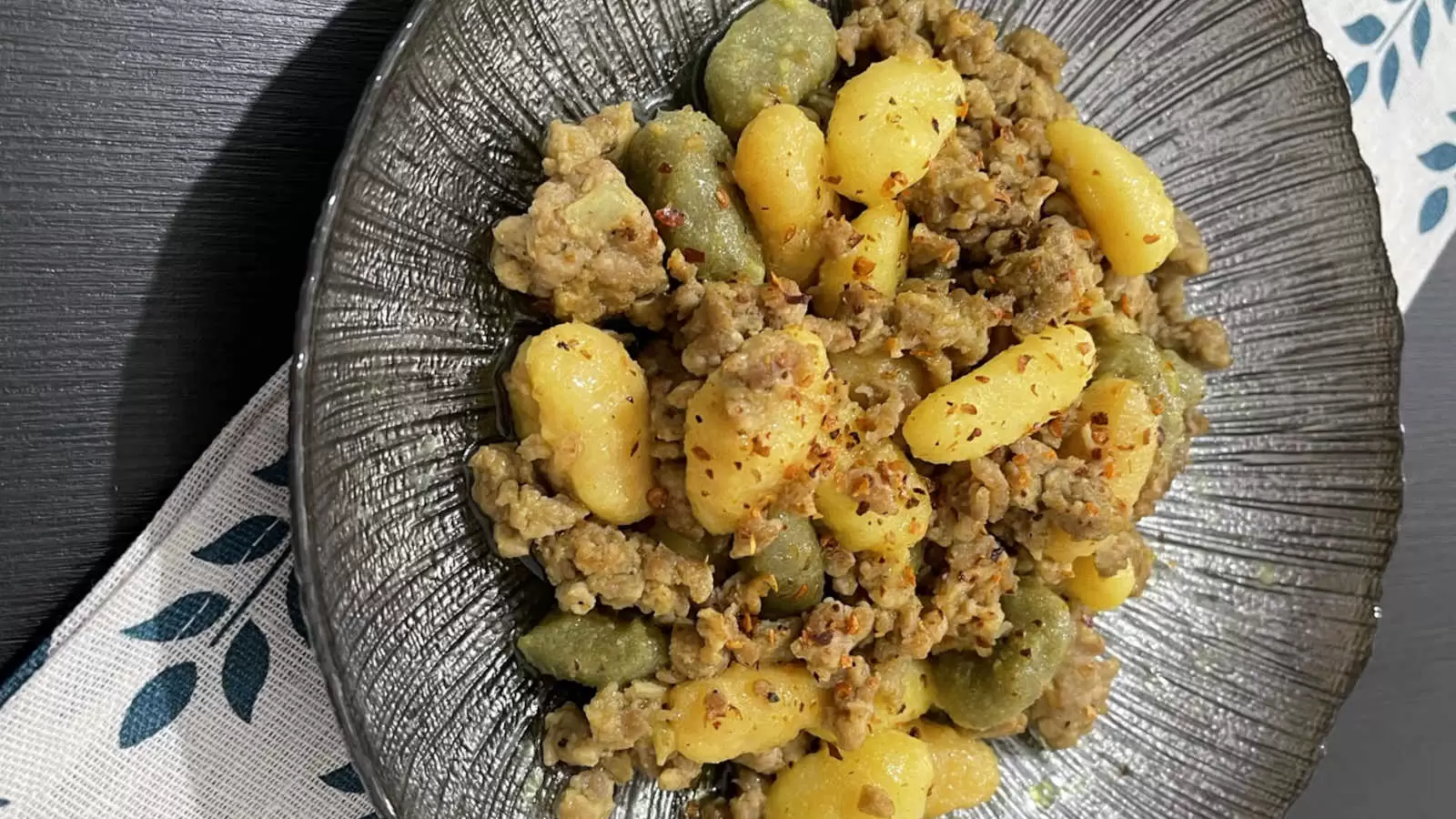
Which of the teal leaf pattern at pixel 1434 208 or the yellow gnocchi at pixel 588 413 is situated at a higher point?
the teal leaf pattern at pixel 1434 208

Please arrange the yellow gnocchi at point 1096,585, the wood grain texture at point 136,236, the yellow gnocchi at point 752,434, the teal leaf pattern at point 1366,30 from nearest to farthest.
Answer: the yellow gnocchi at point 752,434 → the wood grain texture at point 136,236 → the yellow gnocchi at point 1096,585 → the teal leaf pattern at point 1366,30

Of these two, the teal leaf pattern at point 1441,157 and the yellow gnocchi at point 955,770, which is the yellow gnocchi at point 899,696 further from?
the teal leaf pattern at point 1441,157

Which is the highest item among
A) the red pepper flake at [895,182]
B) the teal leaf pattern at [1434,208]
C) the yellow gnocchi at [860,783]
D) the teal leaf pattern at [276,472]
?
the teal leaf pattern at [1434,208]

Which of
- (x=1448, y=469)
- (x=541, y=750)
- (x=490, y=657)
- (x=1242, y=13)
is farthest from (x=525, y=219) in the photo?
(x=1448, y=469)

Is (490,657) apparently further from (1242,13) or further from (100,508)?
(1242,13)

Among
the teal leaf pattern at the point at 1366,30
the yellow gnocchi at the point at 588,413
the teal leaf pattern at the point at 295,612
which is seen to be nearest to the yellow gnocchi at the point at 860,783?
the yellow gnocchi at the point at 588,413

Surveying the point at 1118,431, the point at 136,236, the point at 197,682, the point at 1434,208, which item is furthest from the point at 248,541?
the point at 1434,208

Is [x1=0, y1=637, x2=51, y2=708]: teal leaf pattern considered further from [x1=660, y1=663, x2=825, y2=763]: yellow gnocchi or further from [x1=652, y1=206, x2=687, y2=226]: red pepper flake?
[x1=652, y1=206, x2=687, y2=226]: red pepper flake
